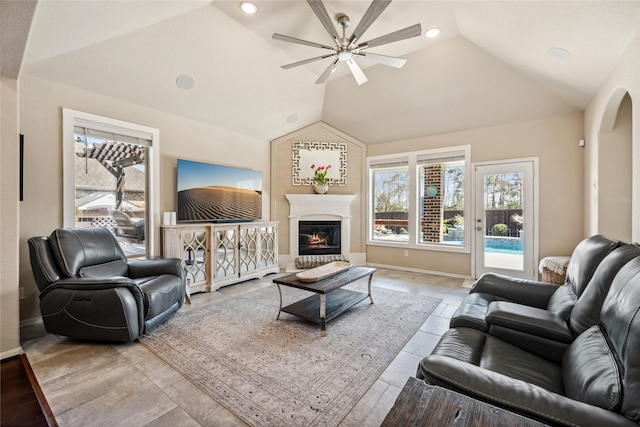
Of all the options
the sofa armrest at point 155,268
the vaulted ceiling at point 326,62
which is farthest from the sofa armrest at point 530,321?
the sofa armrest at point 155,268

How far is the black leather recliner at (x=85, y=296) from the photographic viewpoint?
90.4 inches

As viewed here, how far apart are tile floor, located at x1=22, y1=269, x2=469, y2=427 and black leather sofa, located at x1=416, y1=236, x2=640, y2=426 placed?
1.92ft

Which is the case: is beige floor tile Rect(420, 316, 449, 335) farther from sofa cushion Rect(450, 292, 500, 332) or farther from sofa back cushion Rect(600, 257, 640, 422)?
sofa back cushion Rect(600, 257, 640, 422)

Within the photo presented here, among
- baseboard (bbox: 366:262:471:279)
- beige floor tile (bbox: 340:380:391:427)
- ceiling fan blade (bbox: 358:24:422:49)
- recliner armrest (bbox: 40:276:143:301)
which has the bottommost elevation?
beige floor tile (bbox: 340:380:391:427)

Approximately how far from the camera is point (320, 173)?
17.7 ft

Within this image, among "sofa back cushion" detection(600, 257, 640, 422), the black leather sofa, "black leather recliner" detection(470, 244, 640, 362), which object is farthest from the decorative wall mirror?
"sofa back cushion" detection(600, 257, 640, 422)

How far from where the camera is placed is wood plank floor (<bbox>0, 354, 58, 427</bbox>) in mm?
1565

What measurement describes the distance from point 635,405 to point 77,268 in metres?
3.69

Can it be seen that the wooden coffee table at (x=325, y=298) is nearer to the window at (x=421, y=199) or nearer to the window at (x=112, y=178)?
the window at (x=112, y=178)

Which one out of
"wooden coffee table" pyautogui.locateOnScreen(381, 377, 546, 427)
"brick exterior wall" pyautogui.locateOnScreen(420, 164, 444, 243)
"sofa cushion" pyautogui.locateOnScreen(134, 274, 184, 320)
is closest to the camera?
"wooden coffee table" pyautogui.locateOnScreen(381, 377, 546, 427)

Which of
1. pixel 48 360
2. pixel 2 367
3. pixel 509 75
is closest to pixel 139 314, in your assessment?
pixel 48 360

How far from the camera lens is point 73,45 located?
8.74ft

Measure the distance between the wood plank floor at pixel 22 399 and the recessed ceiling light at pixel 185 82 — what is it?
322 centimetres

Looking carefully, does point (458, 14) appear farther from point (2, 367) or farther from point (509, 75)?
point (2, 367)
